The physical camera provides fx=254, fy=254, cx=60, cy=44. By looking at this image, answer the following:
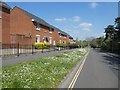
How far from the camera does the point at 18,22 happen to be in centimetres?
5069

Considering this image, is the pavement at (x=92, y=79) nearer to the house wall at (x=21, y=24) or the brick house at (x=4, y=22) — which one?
the brick house at (x=4, y=22)

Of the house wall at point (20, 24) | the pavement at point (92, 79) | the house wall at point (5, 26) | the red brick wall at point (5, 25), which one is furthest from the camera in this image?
the house wall at point (20, 24)

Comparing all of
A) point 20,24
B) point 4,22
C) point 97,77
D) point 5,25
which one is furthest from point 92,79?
point 20,24

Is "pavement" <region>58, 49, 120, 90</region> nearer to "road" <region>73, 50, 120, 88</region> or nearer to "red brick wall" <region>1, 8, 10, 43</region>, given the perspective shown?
"road" <region>73, 50, 120, 88</region>

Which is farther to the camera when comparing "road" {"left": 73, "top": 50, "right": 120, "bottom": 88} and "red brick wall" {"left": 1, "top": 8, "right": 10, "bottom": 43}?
"red brick wall" {"left": 1, "top": 8, "right": 10, "bottom": 43}

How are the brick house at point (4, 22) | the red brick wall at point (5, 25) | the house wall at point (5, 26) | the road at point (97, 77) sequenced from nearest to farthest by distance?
1. the road at point (97, 77)
2. the brick house at point (4, 22)
3. the house wall at point (5, 26)
4. the red brick wall at point (5, 25)

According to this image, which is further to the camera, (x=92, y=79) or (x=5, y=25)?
(x=5, y=25)

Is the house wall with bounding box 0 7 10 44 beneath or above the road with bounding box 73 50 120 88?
above

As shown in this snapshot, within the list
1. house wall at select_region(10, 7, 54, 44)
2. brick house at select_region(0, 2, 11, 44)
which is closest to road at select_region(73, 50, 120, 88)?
brick house at select_region(0, 2, 11, 44)

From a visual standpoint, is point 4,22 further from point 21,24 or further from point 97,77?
point 97,77

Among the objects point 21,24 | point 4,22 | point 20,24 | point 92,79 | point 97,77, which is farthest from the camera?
point 20,24

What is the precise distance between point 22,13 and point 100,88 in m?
42.1

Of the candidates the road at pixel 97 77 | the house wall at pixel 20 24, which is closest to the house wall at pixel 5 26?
the house wall at pixel 20 24

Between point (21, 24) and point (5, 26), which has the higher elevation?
point (21, 24)
